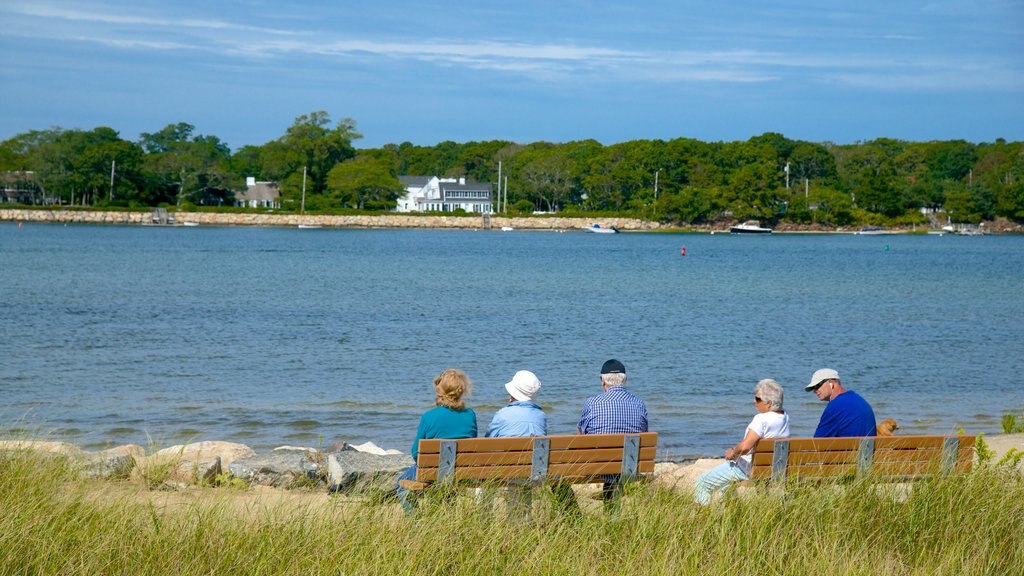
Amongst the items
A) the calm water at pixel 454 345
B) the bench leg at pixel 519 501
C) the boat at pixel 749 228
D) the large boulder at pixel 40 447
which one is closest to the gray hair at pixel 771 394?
the bench leg at pixel 519 501

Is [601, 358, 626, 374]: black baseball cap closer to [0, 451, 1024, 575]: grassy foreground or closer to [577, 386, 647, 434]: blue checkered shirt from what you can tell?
[577, 386, 647, 434]: blue checkered shirt

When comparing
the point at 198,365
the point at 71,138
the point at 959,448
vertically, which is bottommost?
the point at 198,365

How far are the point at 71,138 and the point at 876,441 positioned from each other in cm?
13269

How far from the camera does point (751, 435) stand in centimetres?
686

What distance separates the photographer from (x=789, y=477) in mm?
6582

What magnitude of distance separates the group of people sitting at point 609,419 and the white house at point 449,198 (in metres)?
133

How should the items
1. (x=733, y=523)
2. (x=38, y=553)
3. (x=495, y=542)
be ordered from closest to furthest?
(x=38, y=553) < (x=495, y=542) < (x=733, y=523)

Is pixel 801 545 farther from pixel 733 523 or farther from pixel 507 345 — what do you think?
pixel 507 345

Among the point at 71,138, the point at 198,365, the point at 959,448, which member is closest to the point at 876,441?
the point at 959,448

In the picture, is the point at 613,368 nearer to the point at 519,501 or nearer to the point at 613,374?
the point at 613,374

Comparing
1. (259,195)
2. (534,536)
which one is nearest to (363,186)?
(259,195)

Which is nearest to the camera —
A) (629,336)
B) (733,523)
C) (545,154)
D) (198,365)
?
(733,523)

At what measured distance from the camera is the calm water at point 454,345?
46.1ft

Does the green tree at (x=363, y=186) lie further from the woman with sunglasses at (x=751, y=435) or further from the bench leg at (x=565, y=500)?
the bench leg at (x=565, y=500)
